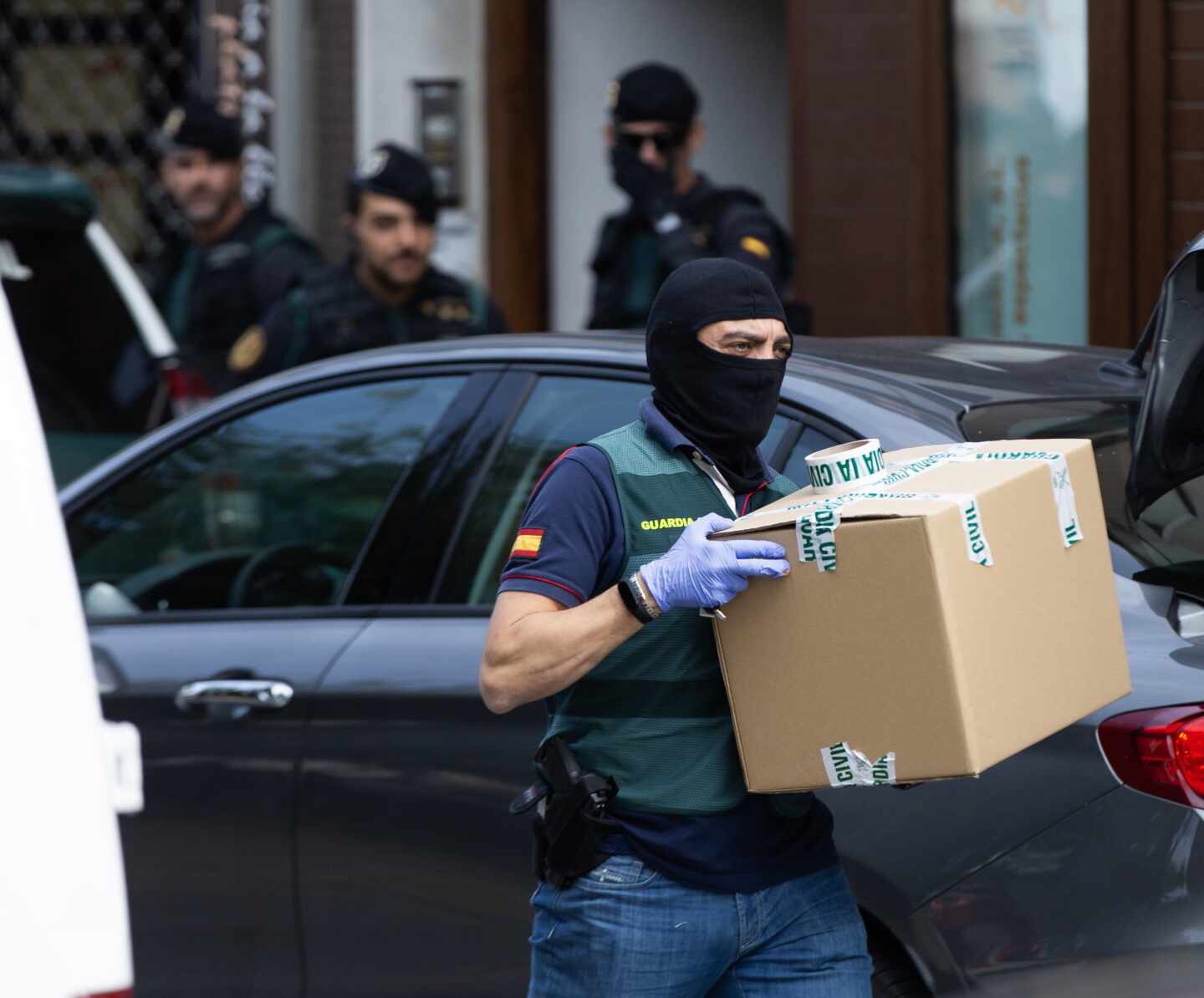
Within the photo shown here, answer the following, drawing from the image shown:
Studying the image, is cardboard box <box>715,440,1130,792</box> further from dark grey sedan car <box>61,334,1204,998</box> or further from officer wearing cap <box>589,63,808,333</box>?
officer wearing cap <box>589,63,808,333</box>

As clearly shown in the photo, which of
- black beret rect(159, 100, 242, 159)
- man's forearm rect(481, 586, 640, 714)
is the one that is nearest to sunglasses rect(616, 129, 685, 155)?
black beret rect(159, 100, 242, 159)

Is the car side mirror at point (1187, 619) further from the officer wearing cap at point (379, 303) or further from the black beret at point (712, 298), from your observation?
the officer wearing cap at point (379, 303)

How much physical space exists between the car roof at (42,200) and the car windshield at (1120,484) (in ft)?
13.1

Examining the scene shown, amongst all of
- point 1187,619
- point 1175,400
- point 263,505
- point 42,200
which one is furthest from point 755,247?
point 1187,619

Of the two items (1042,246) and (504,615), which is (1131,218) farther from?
(504,615)

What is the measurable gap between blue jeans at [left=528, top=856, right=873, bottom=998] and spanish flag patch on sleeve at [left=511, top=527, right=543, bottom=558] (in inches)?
16.4

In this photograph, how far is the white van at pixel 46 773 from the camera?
1.88 m

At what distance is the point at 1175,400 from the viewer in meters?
3.11

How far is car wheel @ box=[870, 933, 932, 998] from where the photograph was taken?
10.2ft

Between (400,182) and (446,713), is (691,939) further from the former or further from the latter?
(400,182)

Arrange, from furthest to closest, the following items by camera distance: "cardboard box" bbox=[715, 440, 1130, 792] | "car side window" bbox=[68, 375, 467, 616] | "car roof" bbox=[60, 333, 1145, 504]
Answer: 1. "car side window" bbox=[68, 375, 467, 616]
2. "car roof" bbox=[60, 333, 1145, 504]
3. "cardboard box" bbox=[715, 440, 1130, 792]

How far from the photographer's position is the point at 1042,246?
8148 mm

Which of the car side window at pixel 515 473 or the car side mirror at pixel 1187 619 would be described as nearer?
the car side mirror at pixel 1187 619

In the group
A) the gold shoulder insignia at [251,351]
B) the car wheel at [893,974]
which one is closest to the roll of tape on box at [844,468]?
the car wheel at [893,974]
